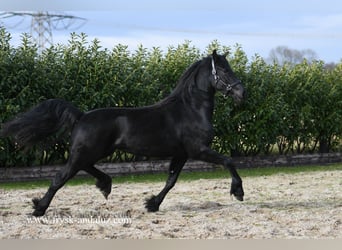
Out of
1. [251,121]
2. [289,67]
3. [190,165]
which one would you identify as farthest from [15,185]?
[289,67]

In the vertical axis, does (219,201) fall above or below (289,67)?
below

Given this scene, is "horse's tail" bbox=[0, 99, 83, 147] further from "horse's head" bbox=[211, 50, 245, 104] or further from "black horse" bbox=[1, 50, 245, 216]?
"horse's head" bbox=[211, 50, 245, 104]

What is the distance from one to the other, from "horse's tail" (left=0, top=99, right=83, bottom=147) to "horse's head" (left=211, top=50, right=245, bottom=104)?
5.09 feet

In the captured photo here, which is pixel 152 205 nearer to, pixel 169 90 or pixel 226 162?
pixel 226 162

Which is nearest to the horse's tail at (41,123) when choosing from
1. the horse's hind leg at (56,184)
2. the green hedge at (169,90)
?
the horse's hind leg at (56,184)

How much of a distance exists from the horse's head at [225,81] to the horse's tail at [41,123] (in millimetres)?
1552

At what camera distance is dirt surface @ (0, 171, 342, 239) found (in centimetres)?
527

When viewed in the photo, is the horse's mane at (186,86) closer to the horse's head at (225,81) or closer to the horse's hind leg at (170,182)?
the horse's head at (225,81)

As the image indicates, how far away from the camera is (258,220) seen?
19.3ft

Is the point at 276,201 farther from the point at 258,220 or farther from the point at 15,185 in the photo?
the point at 15,185

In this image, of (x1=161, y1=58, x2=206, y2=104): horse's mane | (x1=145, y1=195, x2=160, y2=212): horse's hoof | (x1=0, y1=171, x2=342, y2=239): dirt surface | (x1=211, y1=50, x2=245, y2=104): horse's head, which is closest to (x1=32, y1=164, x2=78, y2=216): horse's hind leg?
(x1=0, y1=171, x2=342, y2=239): dirt surface

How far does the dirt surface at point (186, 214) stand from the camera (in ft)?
17.3

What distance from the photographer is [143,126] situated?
6016mm

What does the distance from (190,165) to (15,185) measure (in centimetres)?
349
